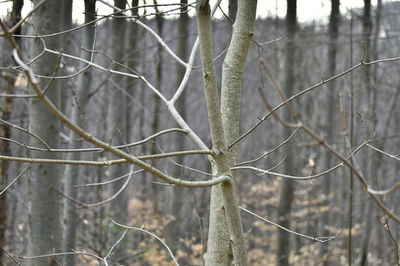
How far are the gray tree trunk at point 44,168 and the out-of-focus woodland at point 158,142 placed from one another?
0.01 meters

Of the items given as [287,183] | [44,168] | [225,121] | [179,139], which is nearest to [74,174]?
[44,168]

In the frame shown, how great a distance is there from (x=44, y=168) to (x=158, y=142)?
735cm

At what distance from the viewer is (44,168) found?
204 inches

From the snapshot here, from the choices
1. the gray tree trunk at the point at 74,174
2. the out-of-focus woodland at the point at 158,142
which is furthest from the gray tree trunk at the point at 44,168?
the gray tree trunk at the point at 74,174

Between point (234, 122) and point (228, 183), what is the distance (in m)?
0.71

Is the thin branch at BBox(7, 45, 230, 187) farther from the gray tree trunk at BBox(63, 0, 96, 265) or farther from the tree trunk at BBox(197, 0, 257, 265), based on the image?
the gray tree trunk at BBox(63, 0, 96, 265)

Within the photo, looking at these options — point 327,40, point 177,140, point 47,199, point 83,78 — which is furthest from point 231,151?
point 327,40

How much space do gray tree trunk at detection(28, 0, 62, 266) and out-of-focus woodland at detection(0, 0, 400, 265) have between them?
0.01m

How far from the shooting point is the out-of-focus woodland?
2.99 metres

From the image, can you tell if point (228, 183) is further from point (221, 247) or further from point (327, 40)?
point (327, 40)

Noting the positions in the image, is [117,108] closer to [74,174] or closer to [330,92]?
[74,174]

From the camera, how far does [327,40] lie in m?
11.6

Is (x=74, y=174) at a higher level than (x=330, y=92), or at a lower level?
lower

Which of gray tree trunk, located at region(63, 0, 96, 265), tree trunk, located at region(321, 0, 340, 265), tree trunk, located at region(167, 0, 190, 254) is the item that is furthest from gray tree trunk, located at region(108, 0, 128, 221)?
tree trunk, located at region(321, 0, 340, 265)
